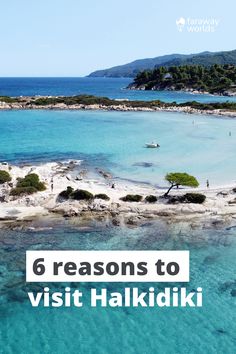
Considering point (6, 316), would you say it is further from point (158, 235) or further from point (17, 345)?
point (158, 235)

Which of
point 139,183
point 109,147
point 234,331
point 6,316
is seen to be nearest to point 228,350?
point 234,331

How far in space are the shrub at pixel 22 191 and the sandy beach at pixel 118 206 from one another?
0.44m

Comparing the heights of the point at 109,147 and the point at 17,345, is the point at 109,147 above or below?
above

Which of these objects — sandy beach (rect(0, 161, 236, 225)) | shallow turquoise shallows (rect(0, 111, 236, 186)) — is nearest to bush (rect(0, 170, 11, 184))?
sandy beach (rect(0, 161, 236, 225))

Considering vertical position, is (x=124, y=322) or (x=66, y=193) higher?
(x=66, y=193)

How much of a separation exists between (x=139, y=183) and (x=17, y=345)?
24708mm

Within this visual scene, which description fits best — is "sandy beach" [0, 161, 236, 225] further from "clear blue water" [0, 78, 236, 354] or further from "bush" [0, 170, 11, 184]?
"clear blue water" [0, 78, 236, 354]

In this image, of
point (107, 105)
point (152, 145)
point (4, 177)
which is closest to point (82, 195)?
point (4, 177)

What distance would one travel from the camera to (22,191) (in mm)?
34844

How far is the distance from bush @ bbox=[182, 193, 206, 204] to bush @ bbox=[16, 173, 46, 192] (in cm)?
1203

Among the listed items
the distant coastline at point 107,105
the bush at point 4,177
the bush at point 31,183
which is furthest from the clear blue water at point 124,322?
the distant coastline at point 107,105

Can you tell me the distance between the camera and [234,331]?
18.3 m

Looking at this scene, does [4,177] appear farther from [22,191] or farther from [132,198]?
[132,198]

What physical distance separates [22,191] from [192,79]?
153869 millimetres
